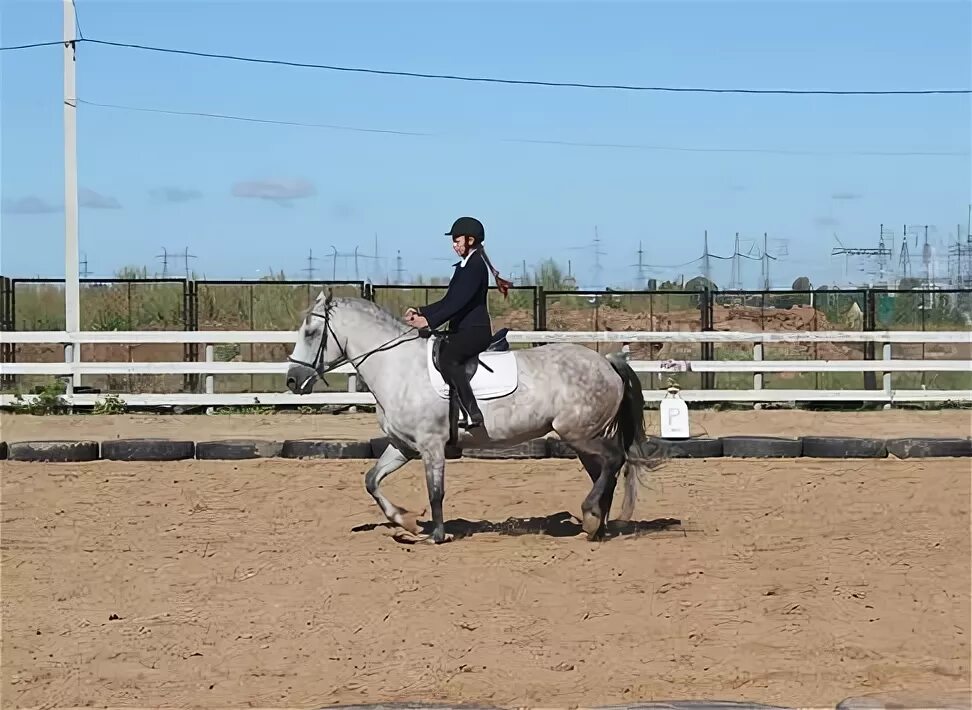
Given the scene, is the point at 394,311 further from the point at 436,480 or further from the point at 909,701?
the point at 909,701

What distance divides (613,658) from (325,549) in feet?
11.3

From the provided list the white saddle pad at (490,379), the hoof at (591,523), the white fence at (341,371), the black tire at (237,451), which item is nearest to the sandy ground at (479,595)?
the hoof at (591,523)

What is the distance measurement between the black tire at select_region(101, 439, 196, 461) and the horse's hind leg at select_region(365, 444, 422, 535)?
191 inches

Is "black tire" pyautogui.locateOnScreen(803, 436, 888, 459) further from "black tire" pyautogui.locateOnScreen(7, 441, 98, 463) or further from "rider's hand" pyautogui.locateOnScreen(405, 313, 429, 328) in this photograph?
"black tire" pyautogui.locateOnScreen(7, 441, 98, 463)

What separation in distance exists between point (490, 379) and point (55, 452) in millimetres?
6405

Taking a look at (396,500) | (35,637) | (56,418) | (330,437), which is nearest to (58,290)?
(56,418)

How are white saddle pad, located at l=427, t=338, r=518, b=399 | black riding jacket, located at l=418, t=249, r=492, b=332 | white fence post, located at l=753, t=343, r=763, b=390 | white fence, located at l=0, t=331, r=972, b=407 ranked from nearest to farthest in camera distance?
black riding jacket, located at l=418, t=249, r=492, b=332 < white saddle pad, located at l=427, t=338, r=518, b=399 < white fence, located at l=0, t=331, r=972, b=407 < white fence post, located at l=753, t=343, r=763, b=390

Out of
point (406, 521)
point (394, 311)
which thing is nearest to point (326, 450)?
point (406, 521)

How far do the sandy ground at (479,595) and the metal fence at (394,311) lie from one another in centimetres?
1108

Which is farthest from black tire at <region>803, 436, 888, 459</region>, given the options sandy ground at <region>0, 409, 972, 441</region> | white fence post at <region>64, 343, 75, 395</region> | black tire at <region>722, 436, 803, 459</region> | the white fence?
white fence post at <region>64, 343, 75, 395</region>

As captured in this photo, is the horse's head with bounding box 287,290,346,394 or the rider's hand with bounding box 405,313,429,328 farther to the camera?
the horse's head with bounding box 287,290,346,394

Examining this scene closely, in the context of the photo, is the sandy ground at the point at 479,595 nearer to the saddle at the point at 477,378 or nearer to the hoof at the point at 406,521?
the hoof at the point at 406,521

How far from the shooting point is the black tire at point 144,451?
14180 mm

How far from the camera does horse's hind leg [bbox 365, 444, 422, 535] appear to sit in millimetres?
9820
